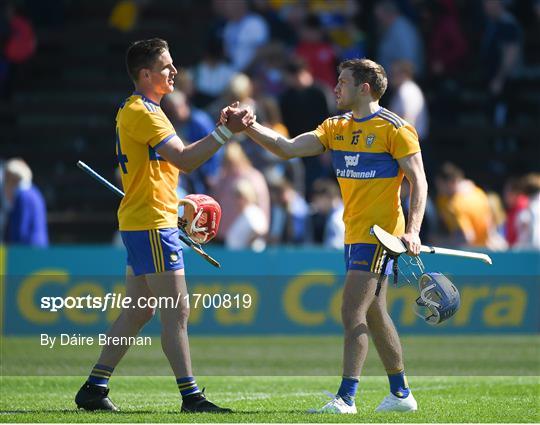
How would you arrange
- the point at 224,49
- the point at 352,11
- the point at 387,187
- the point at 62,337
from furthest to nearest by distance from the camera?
1. the point at 352,11
2. the point at 224,49
3. the point at 62,337
4. the point at 387,187

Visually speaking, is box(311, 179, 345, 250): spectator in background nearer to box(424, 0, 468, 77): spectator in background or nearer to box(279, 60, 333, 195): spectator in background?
box(279, 60, 333, 195): spectator in background

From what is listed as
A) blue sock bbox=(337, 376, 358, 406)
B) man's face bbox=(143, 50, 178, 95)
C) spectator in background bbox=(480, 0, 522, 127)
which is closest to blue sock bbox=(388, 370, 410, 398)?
blue sock bbox=(337, 376, 358, 406)

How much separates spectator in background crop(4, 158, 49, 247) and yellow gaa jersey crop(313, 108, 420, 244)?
27.3ft

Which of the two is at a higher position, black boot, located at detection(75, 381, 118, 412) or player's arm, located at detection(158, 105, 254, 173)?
player's arm, located at detection(158, 105, 254, 173)

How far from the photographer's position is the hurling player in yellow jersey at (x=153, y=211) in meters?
8.75

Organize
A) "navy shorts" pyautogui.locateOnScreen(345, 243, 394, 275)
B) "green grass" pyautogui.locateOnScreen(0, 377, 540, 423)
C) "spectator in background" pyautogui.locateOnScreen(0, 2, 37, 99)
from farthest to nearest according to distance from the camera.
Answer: "spectator in background" pyautogui.locateOnScreen(0, 2, 37, 99)
"navy shorts" pyautogui.locateOnScreen(345, 243, 394, 275)
"green grass" pyautogui.locateOnScreen(0, 377, 540, 423)

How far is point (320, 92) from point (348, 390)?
9.57 metres

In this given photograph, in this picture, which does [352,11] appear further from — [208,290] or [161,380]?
[161,380]

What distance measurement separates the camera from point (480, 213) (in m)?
17.6

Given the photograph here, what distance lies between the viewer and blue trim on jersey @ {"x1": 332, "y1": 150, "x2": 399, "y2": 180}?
351 inches

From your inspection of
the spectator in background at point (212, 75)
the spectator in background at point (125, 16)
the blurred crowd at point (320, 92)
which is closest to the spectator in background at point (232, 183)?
the blurred crowd at point (320, 92)

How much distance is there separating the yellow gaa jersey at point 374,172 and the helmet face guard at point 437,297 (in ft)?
1.29

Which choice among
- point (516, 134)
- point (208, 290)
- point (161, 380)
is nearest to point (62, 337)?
point (208, 290)

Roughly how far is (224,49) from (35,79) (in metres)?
3.98
